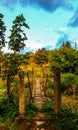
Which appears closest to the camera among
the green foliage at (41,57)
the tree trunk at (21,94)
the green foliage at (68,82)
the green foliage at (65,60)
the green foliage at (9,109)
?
the tree trunk at (21,94)

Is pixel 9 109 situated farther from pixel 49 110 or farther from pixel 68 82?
pixel 68 82

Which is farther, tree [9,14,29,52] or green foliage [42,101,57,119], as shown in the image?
tree [9,14,29,52]

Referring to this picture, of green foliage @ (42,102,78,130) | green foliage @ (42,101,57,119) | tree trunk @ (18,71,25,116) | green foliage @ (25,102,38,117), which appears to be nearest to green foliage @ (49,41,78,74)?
green foliage @ (42,101,57,119)

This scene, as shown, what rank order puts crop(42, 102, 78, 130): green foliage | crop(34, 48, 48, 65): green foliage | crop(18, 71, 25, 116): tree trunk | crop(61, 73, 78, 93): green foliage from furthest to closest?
crop(34, 48, 48, 65): green foliage, crop(61, 73, 78, 93): green foliage, crop(18, 71, 25, 116): tree trunk, crop(42, 102, 78, 130): green foliage

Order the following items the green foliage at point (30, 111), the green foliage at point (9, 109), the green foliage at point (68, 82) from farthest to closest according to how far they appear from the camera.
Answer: the green foliage at point (68, 82)
the green foliage at point (30, 111)
the green foliage at point (9, 109)

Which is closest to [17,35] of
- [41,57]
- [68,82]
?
[41,57]

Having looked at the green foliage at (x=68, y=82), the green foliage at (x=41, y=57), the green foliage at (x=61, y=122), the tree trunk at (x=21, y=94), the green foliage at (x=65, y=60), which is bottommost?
the green foliage at (x=61, y=122)

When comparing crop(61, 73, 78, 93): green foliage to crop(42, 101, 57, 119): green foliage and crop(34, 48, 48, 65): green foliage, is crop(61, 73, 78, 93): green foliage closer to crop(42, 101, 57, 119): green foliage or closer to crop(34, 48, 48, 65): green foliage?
crop(42, 101, 57, 119): green foliage

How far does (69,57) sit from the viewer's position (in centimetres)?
4056

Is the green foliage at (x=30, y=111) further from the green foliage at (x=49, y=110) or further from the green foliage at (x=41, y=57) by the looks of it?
the green foliage at (x=41, y=57)

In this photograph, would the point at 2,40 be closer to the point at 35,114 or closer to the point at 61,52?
the point at 61,52

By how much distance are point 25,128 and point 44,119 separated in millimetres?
1077

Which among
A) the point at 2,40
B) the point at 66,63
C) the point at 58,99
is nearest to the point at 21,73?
the point at 58,99

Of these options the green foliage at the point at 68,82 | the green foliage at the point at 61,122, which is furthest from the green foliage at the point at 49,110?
the green foliage at the point at 68,82
